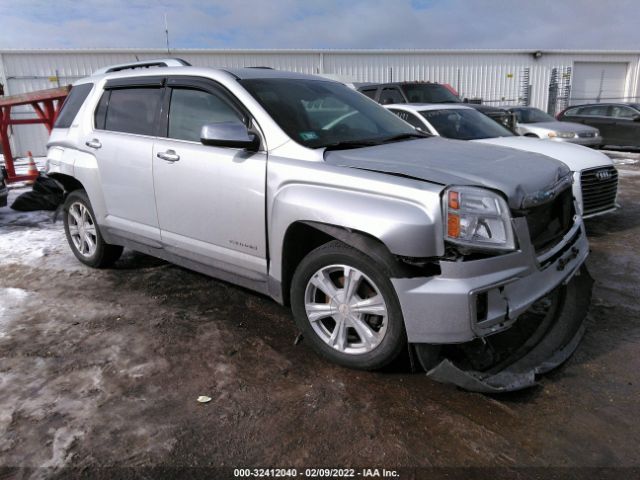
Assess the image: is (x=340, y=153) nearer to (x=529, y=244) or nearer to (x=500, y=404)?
(x=529, y=244)

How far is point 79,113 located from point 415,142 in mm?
3173

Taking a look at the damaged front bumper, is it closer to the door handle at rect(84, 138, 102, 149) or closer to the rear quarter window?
the door handle at rect(84, 138, 102, 149)

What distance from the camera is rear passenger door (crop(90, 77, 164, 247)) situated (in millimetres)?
4047

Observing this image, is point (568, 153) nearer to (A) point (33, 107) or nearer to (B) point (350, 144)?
(B) point (350, 144)

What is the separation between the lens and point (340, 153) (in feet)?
10.4

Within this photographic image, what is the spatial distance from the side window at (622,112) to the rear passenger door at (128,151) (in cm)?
1425

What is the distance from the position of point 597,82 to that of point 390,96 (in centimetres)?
1962

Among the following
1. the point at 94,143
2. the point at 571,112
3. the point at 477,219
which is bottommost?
the point at 571,112

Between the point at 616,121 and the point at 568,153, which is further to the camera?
the point at 616,121

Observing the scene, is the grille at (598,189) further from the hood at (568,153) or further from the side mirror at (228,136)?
the side mirror at (228,136)

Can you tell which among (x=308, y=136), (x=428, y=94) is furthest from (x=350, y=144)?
(x=428, y=94)

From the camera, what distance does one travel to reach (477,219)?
8.52ft

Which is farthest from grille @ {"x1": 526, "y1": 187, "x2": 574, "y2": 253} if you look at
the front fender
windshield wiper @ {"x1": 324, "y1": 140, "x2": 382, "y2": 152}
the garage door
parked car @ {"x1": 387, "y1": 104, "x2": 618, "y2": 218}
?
the garage door

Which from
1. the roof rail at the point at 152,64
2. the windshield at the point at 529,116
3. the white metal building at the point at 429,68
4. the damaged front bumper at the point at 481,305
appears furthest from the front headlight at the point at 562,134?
the damaged front bumper at the point at 481,305
